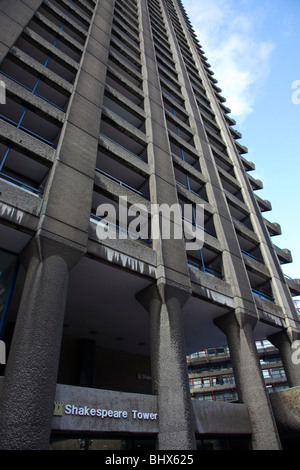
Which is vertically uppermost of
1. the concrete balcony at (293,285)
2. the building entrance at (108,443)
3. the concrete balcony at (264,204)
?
the concrete balcony at (264,204)

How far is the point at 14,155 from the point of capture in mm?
12617

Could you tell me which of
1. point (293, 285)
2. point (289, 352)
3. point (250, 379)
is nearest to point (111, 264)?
point (250, 379)

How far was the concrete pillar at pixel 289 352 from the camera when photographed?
16.2m

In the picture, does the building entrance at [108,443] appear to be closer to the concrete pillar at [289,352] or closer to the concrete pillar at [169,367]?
the concrete pillar at [169,367]

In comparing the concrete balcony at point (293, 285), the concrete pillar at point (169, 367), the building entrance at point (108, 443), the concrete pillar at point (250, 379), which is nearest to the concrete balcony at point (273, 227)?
the concrete balcony at point (293, 285)

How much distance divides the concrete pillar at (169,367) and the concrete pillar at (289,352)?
9115 millimetres

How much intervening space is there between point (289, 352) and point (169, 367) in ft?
35.0

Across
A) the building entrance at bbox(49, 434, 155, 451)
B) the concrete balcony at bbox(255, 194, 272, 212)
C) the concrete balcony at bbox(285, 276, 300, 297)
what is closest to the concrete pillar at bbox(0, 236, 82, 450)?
the building entrance at bbox(49, 434, 155, 451)

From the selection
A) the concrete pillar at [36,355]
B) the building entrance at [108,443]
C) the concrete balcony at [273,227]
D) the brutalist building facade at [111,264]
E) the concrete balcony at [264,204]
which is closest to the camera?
the concrete pillar at [36,355]

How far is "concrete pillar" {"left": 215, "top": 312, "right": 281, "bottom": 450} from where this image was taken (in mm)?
11852

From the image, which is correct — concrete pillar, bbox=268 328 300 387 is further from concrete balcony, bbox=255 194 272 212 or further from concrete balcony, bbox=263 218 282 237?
concrete balcony, bbox=255 194 272 212
